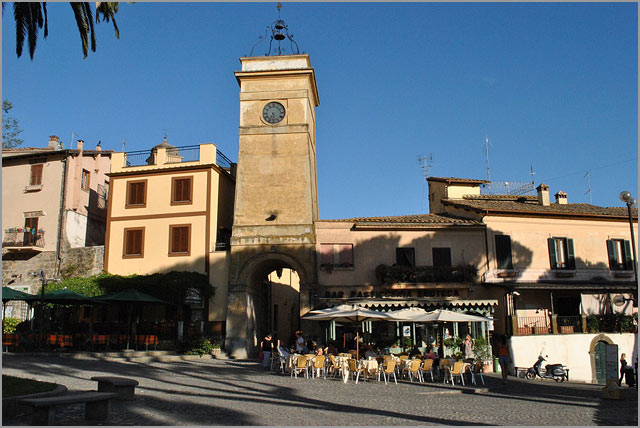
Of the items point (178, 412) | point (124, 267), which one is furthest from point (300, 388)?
point (124, 267)

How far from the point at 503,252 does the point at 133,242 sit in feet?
59.7

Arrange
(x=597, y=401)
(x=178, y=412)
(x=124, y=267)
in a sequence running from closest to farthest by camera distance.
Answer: (x=178, y=412), (x=597, y=401), (x=124, y=267)

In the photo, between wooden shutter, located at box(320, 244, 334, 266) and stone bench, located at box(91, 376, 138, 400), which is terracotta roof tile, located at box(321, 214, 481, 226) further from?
stone bench, located at box(91, 376, 138, 400)

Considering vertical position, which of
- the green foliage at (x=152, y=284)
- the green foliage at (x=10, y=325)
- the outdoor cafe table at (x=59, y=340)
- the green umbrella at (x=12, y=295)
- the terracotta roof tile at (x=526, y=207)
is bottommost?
the outdoor cafe table at (x=59, y=340)

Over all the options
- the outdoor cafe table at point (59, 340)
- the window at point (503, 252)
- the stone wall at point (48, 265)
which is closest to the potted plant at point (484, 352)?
the window at point (503, 252)

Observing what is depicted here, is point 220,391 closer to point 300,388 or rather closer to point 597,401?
point 300,388

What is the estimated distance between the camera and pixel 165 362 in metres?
22.9

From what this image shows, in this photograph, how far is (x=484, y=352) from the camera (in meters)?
24.6

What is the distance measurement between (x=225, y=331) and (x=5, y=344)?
9.13 meters

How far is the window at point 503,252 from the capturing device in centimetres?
2825

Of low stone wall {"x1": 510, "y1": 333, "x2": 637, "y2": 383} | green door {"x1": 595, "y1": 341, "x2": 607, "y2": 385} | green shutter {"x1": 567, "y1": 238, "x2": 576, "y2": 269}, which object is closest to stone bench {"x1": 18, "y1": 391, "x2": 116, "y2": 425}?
low stone wall {"x1": 510, "y1": 333, "x2": 637, "y2": 383}

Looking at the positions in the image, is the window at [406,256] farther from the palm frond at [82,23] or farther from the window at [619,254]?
the palm frond at [82,23]

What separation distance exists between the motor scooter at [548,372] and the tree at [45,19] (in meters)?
19.7

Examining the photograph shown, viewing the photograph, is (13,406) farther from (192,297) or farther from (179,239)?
(179,239)
